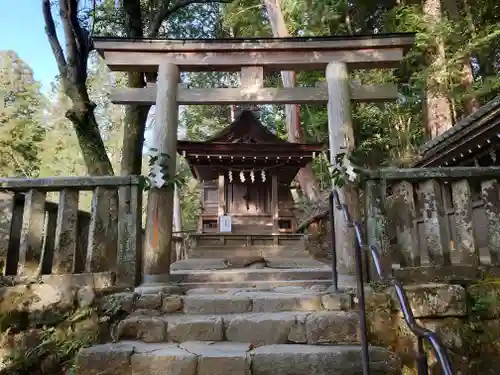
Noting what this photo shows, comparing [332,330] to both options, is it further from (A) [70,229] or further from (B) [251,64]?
(B) [251,64]

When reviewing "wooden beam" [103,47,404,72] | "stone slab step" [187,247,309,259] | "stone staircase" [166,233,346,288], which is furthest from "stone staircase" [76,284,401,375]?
"stone slab step" [187,247,309,259]

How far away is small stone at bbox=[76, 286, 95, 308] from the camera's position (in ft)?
11.6

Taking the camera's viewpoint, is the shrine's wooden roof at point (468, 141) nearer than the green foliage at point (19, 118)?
Yes

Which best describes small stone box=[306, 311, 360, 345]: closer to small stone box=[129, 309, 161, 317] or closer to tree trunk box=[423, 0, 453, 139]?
small stone box=[129, 309, 161, 317]

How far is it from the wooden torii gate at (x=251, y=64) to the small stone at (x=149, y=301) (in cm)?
169

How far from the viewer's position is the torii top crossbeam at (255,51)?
4785mm

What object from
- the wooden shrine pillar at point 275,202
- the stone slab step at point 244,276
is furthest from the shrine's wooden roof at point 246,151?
the stone slab step at point 244,276

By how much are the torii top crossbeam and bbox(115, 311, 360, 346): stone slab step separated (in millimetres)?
3276

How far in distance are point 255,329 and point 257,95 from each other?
9.82 ft

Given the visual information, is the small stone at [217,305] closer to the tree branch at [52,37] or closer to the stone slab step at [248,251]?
the tree branch at [52,37]

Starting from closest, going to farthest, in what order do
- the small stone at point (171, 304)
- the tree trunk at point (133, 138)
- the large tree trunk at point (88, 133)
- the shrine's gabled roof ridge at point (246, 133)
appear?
the small stone at point (171, 304) < the large tree trunk at point (88, 133) < the tree trunk at point (133, 138) < the shrine's gabled roof ridge at point (246, 133)

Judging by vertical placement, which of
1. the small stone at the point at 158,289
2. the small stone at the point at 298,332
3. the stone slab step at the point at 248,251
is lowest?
the small stone at the point at 298,332

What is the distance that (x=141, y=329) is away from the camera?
3314 mm

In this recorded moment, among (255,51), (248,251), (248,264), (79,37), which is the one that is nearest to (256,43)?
(255,51)
